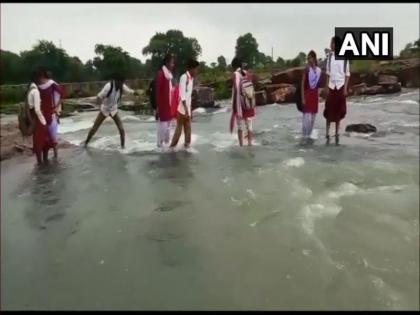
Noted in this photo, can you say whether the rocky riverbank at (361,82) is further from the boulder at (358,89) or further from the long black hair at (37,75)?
the long black hair at (37,75)

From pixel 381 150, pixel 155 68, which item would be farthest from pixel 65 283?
pixel 381 150

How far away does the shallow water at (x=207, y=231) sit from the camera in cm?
258

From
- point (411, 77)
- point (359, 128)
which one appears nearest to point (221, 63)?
point (359, 128)

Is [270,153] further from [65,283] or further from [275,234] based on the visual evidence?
[65,283]

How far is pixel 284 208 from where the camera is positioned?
11.5ft

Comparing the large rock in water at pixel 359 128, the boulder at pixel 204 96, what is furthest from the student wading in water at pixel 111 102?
the large rock in water at pixel 359 128

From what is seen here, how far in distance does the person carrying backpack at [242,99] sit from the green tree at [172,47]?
32.3 inches

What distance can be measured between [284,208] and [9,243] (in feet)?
6.47

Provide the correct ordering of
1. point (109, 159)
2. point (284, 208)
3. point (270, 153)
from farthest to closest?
point (270, 153), point (109, 159), point (284, 208)

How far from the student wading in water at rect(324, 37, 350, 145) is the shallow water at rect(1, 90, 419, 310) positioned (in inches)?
33.9

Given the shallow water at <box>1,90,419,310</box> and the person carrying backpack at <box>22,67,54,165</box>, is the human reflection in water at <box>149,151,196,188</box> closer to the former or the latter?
the shallow water at <box>1,90,419,310</box>

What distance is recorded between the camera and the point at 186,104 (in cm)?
504

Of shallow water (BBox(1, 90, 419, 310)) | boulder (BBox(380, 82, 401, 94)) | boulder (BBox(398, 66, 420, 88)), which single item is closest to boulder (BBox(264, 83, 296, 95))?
boulder (BBox(398, 66, 420, 88))

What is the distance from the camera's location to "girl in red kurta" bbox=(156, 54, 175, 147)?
4.67 meters
